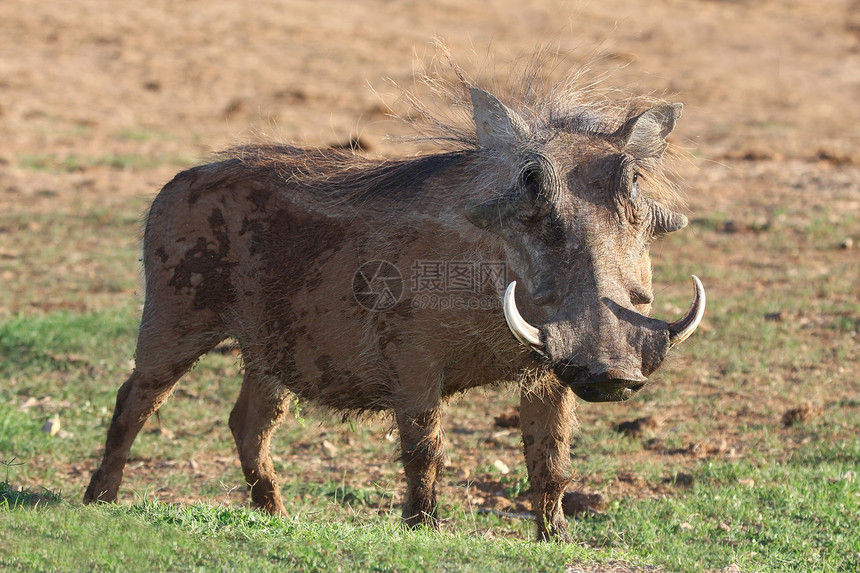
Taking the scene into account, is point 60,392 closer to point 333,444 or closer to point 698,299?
point 333,444

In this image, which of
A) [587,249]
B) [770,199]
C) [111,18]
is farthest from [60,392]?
[111,18]

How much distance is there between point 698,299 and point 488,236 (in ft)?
2.62

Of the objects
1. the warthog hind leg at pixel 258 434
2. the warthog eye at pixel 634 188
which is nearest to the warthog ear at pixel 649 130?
the warthog eye at pixel 634 188

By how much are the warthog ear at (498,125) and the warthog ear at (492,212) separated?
23cm

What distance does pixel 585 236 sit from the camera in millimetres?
3463

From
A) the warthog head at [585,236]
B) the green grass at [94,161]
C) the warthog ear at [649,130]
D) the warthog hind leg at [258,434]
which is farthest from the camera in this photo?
the green grass at [94,161]

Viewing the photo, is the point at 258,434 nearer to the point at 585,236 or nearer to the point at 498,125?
the point at 498,125

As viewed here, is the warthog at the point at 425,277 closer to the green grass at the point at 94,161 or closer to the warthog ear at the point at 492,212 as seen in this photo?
the warthog ear at the point at 492,212

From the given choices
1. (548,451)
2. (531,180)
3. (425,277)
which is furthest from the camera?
(548,451)

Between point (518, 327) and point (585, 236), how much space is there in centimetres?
41

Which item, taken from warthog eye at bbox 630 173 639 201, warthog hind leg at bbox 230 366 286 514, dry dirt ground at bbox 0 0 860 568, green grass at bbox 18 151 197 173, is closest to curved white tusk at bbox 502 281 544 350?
warthog eye at bbox 630 173 639 201

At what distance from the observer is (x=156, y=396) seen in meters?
4.68

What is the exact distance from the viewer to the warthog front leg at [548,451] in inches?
164

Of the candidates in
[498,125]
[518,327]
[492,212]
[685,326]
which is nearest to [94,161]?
[498,125]
